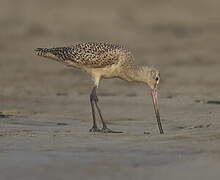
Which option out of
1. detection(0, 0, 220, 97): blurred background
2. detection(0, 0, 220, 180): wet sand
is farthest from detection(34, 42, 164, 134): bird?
detection(0, 0, 220, 97): blurred background

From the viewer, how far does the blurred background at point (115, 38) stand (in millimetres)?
17797

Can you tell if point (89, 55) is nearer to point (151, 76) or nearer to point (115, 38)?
point (151, 76)

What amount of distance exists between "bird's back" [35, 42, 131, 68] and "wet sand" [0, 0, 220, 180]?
828mm

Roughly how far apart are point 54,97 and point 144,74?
134 inches

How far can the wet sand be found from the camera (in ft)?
27.9

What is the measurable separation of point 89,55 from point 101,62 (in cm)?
19

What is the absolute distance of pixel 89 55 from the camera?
1223 cm

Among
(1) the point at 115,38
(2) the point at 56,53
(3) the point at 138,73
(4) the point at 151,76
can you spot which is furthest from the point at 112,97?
(1) the point at 115,38

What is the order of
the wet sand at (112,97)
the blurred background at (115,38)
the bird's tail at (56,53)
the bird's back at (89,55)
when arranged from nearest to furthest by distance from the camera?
the wet sand at (112,97), the bird's back at (89,55), the bird's tail at (56,53), the blurred background at (115,38)

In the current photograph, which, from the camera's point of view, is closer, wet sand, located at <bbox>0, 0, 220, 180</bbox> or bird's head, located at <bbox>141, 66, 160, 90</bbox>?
wet sand, located at <bbox>0, 0, 220, 180</bbox>

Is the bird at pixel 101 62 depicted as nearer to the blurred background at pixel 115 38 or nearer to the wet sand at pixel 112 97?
the wet sand at pixel 112 97

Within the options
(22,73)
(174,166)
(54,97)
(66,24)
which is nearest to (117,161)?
(174,166)

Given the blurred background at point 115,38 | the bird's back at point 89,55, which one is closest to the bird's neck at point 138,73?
the bird's back at point 89,55

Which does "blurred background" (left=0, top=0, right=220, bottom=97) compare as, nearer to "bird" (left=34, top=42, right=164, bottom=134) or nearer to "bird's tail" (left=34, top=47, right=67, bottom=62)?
"bird" (left=34, top=42, right=164, bottom=134)
